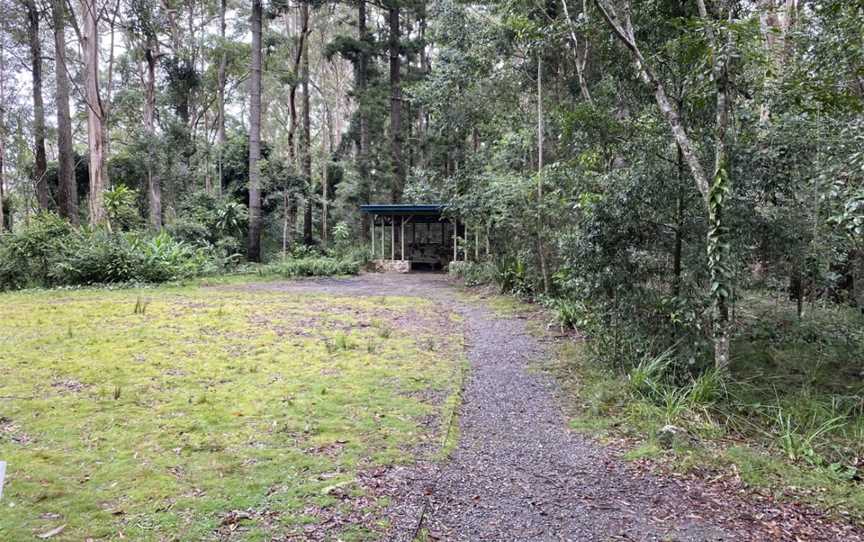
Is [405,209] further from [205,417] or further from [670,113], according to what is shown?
[205,417]

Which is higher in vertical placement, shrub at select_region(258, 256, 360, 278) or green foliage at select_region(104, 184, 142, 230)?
green foliage at select_region(104, 184, 142, 230)

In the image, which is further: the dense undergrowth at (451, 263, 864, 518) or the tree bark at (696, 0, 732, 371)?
the tree bark at (696, 0, 732, 371)

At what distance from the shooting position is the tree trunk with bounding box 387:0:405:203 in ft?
67.3

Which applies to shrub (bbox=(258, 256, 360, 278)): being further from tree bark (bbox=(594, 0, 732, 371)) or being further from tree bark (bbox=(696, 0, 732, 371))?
tree bark (bbox=(696, 0, 732, 371))

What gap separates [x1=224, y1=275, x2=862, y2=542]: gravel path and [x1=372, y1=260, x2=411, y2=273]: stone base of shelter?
14038 millimetres

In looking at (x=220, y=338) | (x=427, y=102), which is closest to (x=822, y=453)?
(x=220, y=338)

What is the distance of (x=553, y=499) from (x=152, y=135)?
65.1 feet

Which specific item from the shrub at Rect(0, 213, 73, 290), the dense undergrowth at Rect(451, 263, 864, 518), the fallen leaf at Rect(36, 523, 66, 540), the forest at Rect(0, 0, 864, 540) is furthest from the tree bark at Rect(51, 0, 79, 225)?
the dense undergrowth at Rect(451, 263, 864, 518)

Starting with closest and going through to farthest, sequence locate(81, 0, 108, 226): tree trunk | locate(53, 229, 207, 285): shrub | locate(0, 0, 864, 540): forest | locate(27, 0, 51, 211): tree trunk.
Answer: locate(0, 0, 864, 540): forest, locate(53, 229, 207, 285): shrub, locate(81, 0, 108, 226): tree trunk, locate(27, 0, 51, 211): tree trunk

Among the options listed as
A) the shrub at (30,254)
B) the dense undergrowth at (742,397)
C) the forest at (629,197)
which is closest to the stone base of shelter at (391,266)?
the forest at (629,197)

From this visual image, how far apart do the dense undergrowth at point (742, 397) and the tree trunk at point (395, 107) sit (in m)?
15.0

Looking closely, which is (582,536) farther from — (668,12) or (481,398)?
(668,12)

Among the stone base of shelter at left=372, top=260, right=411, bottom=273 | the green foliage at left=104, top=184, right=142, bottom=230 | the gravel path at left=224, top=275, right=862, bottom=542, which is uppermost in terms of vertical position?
the green foliage at left=104, top=184, right=142, bottom=230

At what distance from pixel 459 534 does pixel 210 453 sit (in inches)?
72.2
